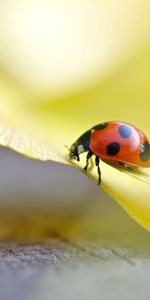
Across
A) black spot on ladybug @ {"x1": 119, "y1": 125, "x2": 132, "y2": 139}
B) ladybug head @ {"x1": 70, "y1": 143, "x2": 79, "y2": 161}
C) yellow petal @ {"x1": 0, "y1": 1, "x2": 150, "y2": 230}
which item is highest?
yellow petal @ {"x1": 0, "y1": 1, "x2": 150, "y2": 230}

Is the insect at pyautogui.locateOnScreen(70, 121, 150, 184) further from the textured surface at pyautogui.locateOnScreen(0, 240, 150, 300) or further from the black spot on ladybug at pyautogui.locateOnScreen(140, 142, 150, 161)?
the textured surface at pyautogui.locateOnScreen(0, 240, 150, 300)

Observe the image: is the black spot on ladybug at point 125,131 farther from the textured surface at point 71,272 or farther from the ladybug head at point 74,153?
the textured surface at point 71,272

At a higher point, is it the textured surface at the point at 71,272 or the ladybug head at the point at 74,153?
the ladybug head at the point at 74,153

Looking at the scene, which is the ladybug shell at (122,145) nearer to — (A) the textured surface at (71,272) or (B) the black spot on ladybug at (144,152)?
(B) the black spot on ladybug at (144,152)

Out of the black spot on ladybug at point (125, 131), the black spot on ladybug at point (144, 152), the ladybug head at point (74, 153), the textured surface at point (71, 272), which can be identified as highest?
the black spot on ladybug at point (125, 131)

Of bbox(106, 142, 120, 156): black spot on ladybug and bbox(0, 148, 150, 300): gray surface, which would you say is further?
bbox(106, 142, 120, 156): black spot on ladybug

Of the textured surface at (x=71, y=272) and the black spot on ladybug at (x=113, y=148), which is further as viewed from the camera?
the black spot on ladybug at (x=113, y=148)

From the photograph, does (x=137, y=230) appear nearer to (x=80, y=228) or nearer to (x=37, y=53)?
(x=80, y=228)

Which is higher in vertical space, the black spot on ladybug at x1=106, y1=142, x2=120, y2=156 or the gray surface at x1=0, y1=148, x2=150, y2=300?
the black spot on ladybug at x1=106, y1=142, x2=120, y2=156

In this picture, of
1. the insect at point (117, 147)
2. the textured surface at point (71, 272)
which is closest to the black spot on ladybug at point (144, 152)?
the insect at point (117, 147)

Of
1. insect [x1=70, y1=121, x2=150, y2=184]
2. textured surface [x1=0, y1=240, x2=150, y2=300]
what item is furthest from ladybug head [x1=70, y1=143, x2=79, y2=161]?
textured surface [x1=0, y1=240, x2=150, y2=300]
